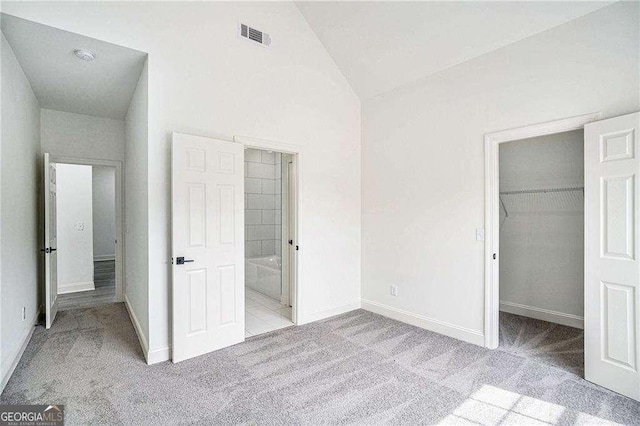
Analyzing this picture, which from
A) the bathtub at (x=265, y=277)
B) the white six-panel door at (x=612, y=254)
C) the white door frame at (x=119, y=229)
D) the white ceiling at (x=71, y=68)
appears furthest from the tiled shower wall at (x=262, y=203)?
the white six-panel door at (x=612, y=254)

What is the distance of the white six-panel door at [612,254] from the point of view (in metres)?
2.29

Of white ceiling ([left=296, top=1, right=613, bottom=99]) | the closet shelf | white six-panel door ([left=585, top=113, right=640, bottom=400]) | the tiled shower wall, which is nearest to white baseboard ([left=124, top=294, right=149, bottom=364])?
the tiled shower wall

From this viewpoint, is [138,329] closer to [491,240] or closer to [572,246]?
[491,240]

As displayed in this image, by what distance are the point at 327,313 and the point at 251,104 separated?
275cm

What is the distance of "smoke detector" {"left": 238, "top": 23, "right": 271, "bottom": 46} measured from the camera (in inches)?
132

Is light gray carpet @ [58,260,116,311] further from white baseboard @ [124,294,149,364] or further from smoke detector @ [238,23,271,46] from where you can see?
smoke detector @ [238,23,271,46]

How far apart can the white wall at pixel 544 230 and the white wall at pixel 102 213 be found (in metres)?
9.53

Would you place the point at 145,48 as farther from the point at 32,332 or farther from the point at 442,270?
the point at 442,270

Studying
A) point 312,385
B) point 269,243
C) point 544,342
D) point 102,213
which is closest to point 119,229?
point 269,243

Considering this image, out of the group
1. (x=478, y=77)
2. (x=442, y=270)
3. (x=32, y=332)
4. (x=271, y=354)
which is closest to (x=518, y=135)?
(x=478, y=77)

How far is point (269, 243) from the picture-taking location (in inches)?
274

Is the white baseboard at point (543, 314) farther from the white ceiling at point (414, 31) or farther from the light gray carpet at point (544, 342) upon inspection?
the white ceiling at point (414, 31)

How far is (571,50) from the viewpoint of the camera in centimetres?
265

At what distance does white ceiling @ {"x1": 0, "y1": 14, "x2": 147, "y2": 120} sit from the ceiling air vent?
1.07 m
